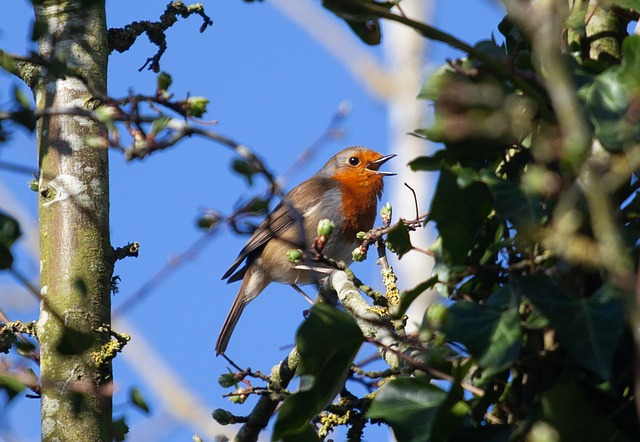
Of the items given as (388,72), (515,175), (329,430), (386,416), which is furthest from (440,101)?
(388,72)

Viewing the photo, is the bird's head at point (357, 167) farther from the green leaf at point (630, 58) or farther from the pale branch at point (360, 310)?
the green leaf at point (630, 58)

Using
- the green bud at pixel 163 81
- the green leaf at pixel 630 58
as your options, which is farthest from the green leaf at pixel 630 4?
the green bud at pixel 163 81

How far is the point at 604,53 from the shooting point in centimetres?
217

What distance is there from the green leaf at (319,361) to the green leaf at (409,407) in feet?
0.44

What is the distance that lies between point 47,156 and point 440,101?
1680mm

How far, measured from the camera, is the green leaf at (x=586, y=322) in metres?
1.61

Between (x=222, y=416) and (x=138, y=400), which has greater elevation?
(x=222, y=416)

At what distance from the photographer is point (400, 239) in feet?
7.90

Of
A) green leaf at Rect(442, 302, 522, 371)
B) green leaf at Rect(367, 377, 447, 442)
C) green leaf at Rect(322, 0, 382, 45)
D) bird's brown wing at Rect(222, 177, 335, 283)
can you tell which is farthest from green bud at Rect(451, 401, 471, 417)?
bird's brown wing at Rect(222, 177, 335, 283)

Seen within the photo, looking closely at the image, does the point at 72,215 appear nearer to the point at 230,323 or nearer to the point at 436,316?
the point at 436,316

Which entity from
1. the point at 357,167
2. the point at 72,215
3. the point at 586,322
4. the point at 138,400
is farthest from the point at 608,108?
the point at 357,167

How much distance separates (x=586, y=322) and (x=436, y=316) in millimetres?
293

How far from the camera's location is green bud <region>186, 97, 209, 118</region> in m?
1.99

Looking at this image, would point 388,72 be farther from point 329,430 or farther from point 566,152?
point 566,152
